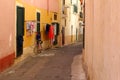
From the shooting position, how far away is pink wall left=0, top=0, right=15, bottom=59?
13.0m

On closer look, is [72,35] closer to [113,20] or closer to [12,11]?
[12,11]

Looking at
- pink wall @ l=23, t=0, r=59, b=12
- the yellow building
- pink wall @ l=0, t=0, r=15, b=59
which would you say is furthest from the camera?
pink wall @ l=23, t=0, r=59, b=12

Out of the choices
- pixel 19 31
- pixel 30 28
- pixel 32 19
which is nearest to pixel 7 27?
pixel 19 31

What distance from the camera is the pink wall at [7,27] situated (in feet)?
42.7

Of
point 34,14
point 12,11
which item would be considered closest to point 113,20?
point 12,11

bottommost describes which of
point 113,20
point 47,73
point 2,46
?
point 47,73

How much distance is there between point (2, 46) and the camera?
13125mm

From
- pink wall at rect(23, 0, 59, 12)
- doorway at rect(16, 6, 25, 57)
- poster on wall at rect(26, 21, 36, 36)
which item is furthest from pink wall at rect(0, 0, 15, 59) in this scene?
pink wall at rect(23, 0, 59, 12)

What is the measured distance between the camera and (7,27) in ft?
46.0

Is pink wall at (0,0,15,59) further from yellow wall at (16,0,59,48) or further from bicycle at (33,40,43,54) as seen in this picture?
bicycle at (33,40,43,54)

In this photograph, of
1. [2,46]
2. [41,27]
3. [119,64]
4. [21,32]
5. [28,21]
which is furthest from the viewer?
[41,27]

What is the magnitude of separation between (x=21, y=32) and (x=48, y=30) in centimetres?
794

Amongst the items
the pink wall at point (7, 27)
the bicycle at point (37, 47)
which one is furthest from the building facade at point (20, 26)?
the bicycle at point (37, 47)

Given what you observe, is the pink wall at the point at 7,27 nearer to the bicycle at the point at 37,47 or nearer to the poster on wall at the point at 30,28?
the poster on wall at the point at 30,28
